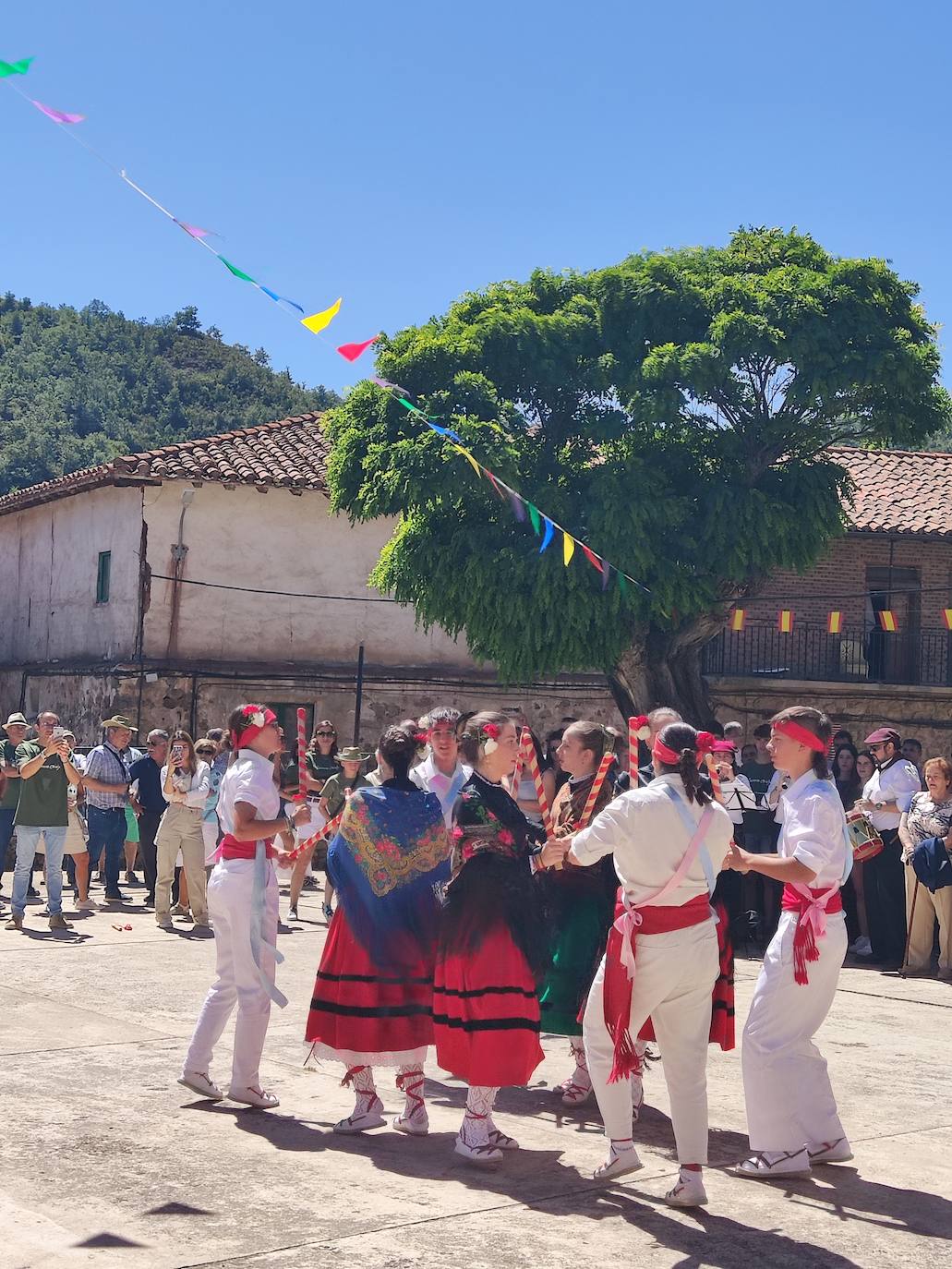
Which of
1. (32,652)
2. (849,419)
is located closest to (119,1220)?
(849,419)

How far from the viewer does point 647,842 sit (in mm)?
5750

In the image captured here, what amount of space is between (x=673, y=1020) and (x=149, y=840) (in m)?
10.9

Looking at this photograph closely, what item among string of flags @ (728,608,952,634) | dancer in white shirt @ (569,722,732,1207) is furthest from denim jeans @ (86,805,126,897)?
string of flags @ (728,608,952,634)

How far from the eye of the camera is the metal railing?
2989 centimetres

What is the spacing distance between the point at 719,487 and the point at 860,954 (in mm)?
9059

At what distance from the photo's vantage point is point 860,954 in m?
13.3

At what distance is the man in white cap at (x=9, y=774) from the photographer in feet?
44.5

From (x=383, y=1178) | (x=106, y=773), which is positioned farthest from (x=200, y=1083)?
(x=106, y=773)

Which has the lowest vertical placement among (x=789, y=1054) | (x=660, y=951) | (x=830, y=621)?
(x=789, y=1054)

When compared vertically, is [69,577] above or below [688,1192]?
above

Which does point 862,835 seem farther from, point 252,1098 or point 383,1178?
point 383,1178

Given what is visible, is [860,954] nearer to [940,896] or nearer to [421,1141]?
[940,896]

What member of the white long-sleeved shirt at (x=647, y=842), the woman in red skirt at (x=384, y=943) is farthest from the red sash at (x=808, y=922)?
the woman in red skirt at (x=384, y=943)

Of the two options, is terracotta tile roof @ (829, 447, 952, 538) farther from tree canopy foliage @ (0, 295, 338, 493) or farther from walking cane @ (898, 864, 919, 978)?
tree canopy foliage @ (0, 295, 338, 493)
